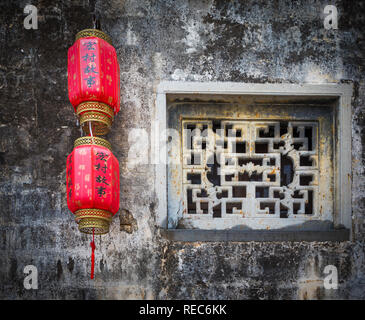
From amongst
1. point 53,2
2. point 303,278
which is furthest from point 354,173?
point 53,2

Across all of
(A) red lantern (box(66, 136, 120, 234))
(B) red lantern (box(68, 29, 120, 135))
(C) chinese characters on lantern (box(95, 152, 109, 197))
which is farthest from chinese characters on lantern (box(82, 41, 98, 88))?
(C) chinese characters on lantern (box(95, 152, 109, 197))

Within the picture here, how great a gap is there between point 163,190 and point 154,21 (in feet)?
5.61

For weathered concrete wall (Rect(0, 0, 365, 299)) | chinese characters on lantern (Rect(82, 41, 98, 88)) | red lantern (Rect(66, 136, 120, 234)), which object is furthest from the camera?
weathered concrete wall (Rect(0, 0, 365, 299))

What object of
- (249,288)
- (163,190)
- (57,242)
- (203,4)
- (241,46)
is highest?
(203,4)

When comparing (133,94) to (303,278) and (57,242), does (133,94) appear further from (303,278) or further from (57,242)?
(303,278)

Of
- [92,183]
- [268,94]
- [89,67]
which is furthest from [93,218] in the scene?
[268,94]

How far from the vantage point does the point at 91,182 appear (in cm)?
367

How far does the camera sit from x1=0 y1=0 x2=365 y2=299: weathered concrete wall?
4355mm

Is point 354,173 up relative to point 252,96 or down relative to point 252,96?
down

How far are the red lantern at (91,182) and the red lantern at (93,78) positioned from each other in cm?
25

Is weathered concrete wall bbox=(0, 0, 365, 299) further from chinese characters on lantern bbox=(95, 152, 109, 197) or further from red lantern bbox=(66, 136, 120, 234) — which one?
chinese characters on lantern bbox=(95, 152, 109, 197)

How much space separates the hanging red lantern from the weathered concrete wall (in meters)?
0.60

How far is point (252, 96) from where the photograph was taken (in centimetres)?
459

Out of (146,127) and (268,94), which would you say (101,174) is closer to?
(146,127)
